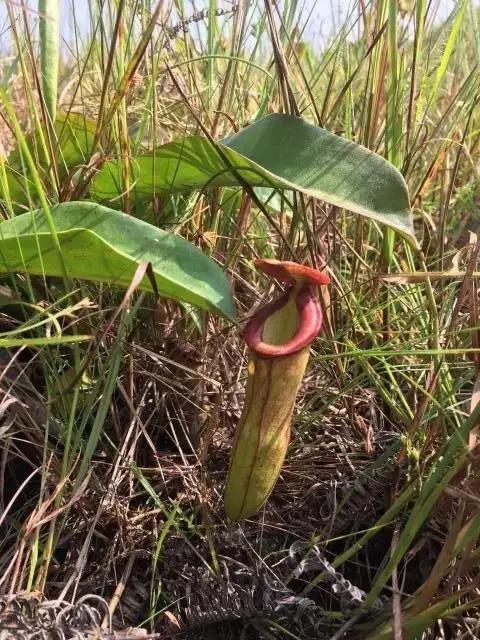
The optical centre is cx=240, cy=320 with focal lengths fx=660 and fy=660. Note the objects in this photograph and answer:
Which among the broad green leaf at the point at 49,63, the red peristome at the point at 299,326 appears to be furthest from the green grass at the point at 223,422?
the red peristome at the point at 299,326

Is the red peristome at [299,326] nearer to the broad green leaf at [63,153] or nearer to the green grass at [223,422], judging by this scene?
the green grass at [223,422]

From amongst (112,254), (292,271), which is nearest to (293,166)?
(292,271)

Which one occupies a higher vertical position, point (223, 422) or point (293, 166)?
point (293, 166)

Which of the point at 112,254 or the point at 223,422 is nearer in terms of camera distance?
the point at 112,254

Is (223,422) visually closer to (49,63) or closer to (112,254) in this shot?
(112,254)

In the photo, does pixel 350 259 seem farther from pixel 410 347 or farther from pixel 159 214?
pixel 159 214

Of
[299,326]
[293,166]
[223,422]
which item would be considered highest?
[293,166]

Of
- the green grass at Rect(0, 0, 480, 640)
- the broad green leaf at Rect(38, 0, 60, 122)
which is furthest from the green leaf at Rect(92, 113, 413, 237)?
the broad green leaf at Rect(38, 0, 60, 122)
